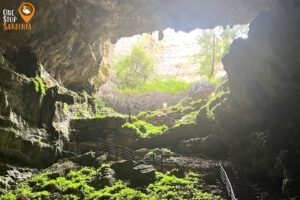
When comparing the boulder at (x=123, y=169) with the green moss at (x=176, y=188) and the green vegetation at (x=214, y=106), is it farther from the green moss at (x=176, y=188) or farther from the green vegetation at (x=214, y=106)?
the green vegetation at (x=214, y=106)

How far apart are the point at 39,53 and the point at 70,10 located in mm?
4614

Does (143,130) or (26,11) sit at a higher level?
(26,11)

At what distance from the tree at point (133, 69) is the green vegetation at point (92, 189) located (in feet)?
102

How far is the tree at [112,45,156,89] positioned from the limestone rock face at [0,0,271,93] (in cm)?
1993

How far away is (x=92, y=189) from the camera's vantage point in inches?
404

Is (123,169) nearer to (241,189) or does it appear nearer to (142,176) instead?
(142,176)

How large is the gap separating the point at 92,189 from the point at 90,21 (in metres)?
15.2

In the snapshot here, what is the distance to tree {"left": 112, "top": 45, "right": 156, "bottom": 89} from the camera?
42094 mm

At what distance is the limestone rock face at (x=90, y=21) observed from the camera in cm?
1495

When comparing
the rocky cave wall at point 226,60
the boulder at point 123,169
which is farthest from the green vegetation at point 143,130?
the boulder at point 123,169

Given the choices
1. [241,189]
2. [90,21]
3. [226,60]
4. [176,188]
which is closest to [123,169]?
[176,188]

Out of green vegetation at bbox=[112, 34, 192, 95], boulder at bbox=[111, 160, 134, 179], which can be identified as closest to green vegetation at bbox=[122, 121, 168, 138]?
boulder at bbox=[111, 160, 134, 179]

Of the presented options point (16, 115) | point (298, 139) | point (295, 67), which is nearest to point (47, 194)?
point (16, 115)

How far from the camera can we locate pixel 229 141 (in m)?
15.7
